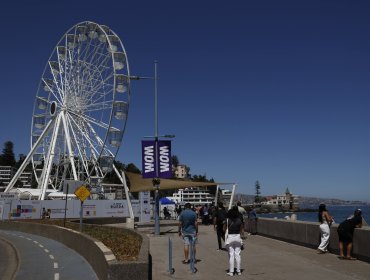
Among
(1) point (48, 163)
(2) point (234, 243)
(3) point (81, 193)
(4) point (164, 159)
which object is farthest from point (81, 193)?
(1) point (48, 163)

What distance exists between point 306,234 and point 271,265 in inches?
182

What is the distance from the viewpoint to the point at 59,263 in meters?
16.1

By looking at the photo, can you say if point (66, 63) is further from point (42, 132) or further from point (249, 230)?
point (249, 230)

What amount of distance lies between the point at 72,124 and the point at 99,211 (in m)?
11.4

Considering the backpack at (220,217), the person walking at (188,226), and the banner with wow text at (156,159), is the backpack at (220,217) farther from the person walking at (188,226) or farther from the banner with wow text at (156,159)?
the banner with wow text at (156,159)

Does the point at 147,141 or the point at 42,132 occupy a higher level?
the point at 42,132

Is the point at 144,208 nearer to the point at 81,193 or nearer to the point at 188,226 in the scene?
the point at 81,193

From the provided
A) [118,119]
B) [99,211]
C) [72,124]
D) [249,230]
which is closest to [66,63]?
[72,124]

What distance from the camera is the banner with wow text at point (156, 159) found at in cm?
2475

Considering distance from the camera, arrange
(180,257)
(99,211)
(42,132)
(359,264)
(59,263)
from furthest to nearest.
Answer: (42,132) < (99,211) < (59,263) < (180,257) < (359,264)

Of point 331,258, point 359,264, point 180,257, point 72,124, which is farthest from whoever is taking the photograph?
point 72,124

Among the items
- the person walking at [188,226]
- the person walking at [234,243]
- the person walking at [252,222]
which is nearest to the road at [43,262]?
the person walking at [188,226]

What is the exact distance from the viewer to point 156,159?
24953 mm

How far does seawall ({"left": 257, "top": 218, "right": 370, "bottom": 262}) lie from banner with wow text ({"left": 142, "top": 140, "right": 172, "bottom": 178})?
222 inches
